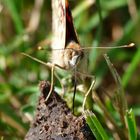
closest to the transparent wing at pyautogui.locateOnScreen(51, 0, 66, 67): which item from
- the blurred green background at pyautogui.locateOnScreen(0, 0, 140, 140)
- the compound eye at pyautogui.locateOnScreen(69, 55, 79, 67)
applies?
the compound eye at pyautogui.locateOnScreen(69, 55, 79, 67)

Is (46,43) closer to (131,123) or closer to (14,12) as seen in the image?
(14,12)

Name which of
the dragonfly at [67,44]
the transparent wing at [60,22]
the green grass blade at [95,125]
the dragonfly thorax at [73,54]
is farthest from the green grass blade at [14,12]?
the green grass blade at [95,125]

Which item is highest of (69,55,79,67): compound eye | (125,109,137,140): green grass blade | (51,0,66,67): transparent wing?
(51,0,66,67): transparent wing

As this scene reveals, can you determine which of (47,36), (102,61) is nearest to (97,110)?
(102,61)

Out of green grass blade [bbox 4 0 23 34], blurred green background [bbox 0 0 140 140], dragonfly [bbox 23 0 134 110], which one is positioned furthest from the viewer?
green grass blade [bbox 4 0 23 34]

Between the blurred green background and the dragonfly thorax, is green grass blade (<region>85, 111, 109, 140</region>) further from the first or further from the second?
the blurred green background

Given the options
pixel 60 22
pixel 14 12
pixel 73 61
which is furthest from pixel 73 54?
pixel 14 12
